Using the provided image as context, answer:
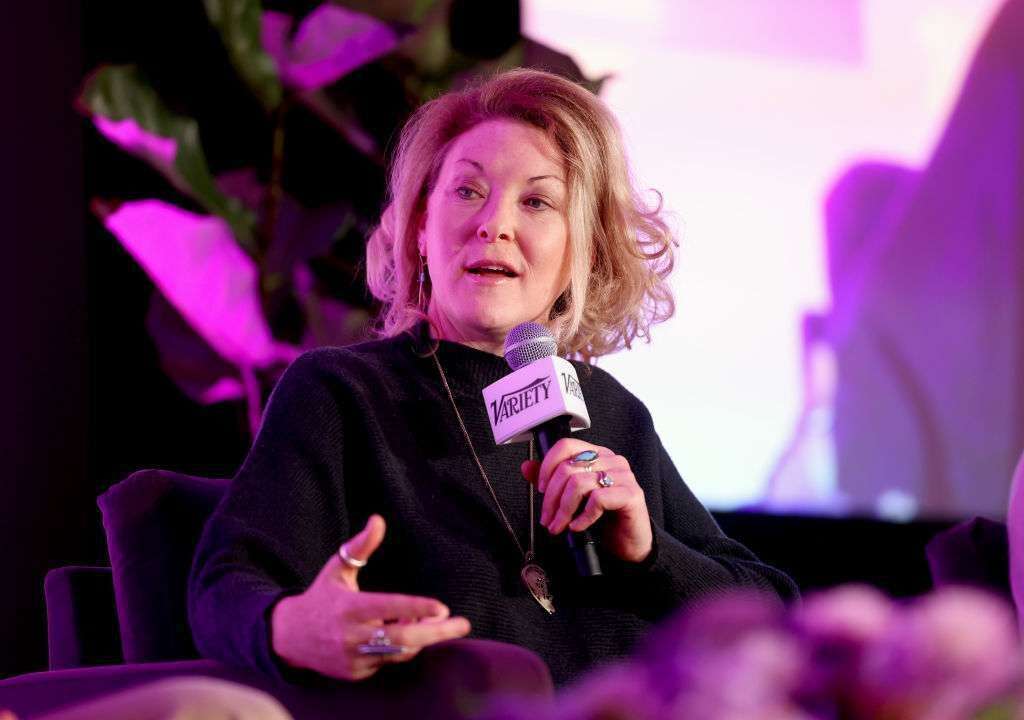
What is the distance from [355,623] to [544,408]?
41 cm

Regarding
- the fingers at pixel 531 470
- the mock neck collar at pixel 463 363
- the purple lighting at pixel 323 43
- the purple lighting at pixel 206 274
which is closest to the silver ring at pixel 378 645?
the fingers at pixel 531 470

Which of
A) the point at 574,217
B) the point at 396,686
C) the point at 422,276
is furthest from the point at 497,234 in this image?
the point at 396,686

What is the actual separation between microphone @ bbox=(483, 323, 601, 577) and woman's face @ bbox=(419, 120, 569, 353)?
7.3 inches

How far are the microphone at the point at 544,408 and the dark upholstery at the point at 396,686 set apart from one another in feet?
0.84

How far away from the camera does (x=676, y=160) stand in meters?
3.09

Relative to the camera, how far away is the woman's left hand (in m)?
1.33

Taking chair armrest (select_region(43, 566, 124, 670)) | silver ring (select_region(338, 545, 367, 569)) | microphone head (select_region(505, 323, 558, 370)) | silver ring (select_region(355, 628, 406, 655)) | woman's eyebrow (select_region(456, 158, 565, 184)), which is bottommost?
chair armrest (select_region(43, 566, 124, 670))

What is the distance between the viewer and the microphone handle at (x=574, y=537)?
1351 mm

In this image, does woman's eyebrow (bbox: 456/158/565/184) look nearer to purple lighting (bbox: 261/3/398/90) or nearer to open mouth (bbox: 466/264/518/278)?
open mouth (bbox: 466/264/518/278)

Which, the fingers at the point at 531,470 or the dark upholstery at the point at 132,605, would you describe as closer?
the dark upholstery at the point at 132,605

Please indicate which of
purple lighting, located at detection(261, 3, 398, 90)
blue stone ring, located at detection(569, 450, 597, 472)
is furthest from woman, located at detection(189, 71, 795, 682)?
purple lighting, located at detection(261, 3, 398, 90)

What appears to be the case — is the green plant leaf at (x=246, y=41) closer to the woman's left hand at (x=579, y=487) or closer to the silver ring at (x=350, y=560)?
the woman's left hand at (x=579, y=487)

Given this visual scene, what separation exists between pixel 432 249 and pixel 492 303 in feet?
0.49

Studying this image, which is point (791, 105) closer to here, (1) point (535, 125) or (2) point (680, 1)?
(2) point (680, 1)
